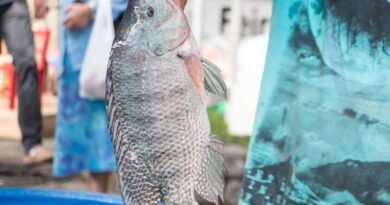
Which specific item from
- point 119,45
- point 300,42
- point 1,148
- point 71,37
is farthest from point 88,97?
point 1,148

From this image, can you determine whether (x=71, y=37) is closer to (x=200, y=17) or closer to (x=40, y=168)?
(x=40, y=168)

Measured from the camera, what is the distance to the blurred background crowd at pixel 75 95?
3.95 metres

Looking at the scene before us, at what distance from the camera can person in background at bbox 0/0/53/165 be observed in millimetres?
5566

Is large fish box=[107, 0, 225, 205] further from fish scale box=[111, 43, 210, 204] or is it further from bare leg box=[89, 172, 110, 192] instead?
bare leg box=[89, 172, 110, 192]

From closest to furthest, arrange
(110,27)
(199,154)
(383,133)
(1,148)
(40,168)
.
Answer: (199,154) < (383,133) < (110,27) < (40,168) < (1,148)

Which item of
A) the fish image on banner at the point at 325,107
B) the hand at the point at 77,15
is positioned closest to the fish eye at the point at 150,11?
the fish image on banner at the point at 325,107

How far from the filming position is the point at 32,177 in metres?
5.57

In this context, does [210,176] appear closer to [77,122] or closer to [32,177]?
[77,122]

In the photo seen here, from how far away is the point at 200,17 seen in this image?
6676mm

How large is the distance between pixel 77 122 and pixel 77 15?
577 mm

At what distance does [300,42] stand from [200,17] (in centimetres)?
484

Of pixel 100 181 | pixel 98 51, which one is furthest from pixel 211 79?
pixel 100 181

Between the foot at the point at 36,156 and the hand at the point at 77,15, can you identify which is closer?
the hand at the point at 77,15

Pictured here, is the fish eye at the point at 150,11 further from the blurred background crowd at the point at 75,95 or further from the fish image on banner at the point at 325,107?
the blurred background crowd at the point at 75,95
